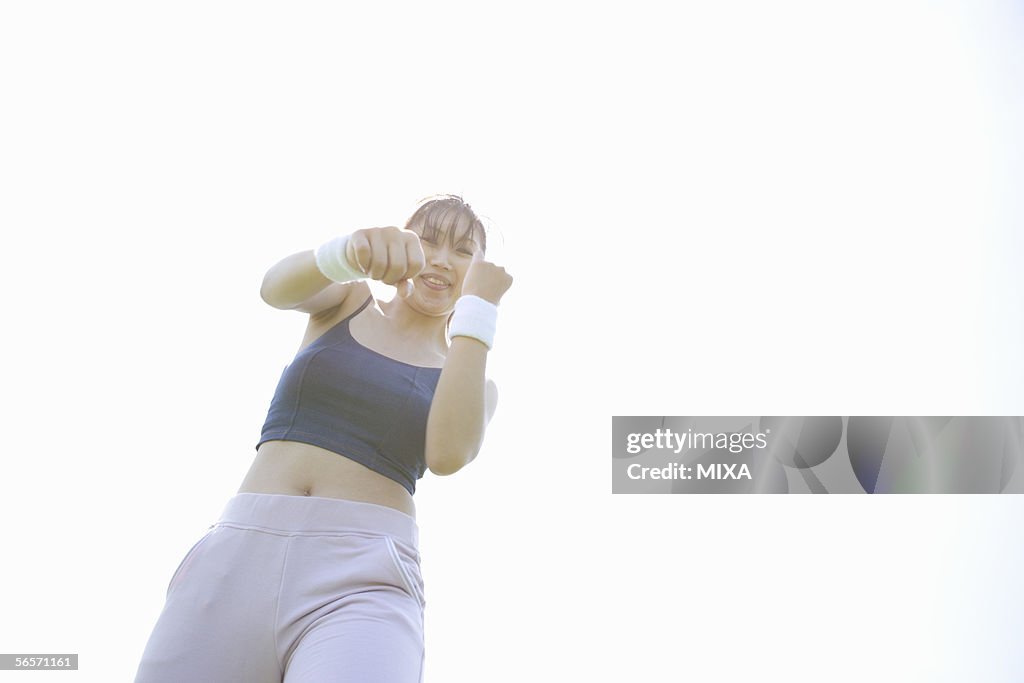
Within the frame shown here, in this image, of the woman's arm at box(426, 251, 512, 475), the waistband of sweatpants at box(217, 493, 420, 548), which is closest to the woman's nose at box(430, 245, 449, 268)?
the woman's arm at box(426, 251, 512, 475)

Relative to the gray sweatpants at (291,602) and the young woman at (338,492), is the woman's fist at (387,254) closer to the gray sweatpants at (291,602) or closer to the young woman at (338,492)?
the young woman at (338,492)

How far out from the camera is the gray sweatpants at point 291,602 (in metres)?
2.02

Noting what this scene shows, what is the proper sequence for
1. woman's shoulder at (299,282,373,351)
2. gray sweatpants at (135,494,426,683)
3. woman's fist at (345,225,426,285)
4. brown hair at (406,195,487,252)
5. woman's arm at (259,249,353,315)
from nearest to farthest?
gray sweatpants at (135,494,426,683), woman's fist at (345,225,426,285), woman's arm at (259,249,353,315), woman's shoulder at (299,282,373,351), brown hair at (406,195,487,252)

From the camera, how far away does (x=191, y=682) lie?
2066 millimetres

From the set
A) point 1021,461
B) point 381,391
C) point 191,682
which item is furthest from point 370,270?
point 1021,461

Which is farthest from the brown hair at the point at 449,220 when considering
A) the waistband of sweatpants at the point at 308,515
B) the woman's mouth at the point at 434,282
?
the waistband of sweatpants at the point at 308,515

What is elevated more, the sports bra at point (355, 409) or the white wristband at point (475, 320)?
the white wristband at point (475, 320)

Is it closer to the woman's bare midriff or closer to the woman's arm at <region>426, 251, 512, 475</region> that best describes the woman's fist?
the woman's arm at <region>426, 251, 512, 475</region>

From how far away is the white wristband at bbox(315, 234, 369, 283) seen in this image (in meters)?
2.35

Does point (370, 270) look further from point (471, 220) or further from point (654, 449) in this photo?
point (654, 449)

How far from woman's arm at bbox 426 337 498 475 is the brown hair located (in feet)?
2.09

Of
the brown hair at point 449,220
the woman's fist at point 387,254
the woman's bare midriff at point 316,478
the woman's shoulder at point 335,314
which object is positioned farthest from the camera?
the brown hair at point 449,220

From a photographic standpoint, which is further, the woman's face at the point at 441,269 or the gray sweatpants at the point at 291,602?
the woman's face at the point at 441,269

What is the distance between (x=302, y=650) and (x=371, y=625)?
6.2 inches
